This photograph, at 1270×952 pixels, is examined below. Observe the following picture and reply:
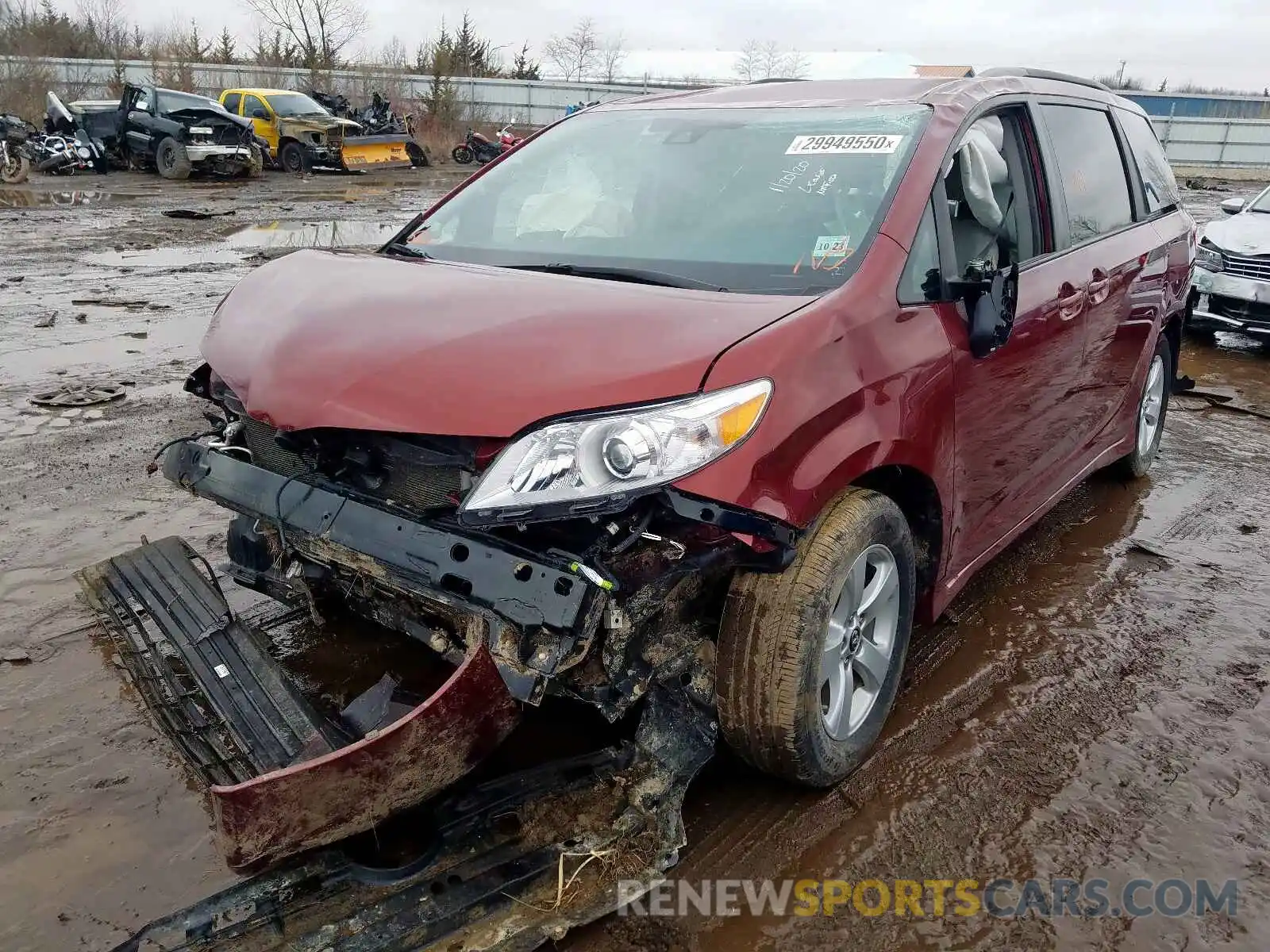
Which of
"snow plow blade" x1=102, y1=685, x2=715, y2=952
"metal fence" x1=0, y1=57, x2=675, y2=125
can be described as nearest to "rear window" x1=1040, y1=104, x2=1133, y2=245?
"snow plow blade" x1=102, y1=685, x2=715, y2=952

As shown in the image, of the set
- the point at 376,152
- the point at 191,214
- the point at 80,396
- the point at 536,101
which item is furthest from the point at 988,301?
the point at 536,101

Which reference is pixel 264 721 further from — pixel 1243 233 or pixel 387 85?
pixel 387 85

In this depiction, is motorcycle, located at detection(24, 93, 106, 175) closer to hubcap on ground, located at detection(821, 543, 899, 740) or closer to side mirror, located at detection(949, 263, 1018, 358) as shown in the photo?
side mirror, located at detection(949, 263, 1018, 358)

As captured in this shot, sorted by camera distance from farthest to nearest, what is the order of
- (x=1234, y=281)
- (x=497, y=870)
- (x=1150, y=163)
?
1. (x=1234, y=281)
2. (x=1150, y=163)
3. (x=497, y=870)

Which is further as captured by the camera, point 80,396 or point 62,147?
point 62,147

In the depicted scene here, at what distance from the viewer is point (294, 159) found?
22828mm

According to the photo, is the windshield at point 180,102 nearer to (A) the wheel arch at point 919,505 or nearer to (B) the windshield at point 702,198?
(B) the windshield at point 702,198

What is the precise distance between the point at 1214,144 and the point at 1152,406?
38022mm

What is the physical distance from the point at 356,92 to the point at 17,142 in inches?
655

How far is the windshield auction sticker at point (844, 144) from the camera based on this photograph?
2826mm

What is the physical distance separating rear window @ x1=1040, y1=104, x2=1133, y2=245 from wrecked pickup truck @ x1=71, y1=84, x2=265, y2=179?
19.5 metres

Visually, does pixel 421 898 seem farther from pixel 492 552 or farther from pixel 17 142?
pixel 17 142

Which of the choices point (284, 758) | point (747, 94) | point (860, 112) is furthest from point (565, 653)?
point (747, 94)

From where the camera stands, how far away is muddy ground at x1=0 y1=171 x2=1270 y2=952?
2203 mm
